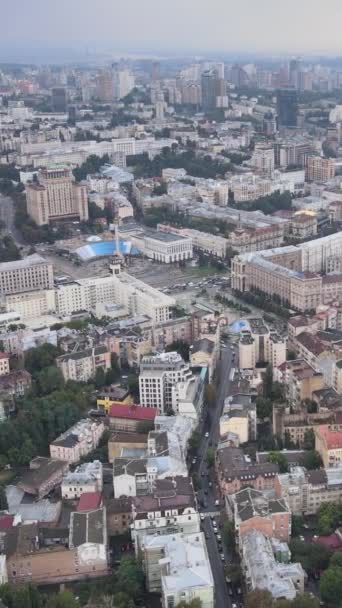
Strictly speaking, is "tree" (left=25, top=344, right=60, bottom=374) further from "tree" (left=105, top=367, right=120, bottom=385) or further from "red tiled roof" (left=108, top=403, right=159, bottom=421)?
"red tiled roof" (left=108, top=403, right=159, bottom=421)

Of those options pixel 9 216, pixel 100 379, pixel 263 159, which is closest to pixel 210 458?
pixel 100 379

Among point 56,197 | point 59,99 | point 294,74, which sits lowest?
point 56,197

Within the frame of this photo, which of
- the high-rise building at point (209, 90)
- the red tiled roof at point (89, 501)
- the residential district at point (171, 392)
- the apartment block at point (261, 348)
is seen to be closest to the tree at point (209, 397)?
the residential district at point (171, 392)

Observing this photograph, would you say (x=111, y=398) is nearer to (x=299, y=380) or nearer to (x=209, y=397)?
(x=209, y=397)

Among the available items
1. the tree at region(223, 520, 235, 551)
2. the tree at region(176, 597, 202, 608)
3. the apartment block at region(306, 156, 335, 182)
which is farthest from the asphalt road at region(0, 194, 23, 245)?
the tree at region(176, 597, 202, 608)

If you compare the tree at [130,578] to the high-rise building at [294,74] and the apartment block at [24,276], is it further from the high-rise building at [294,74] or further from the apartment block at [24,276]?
the high-rise building at [294,74]

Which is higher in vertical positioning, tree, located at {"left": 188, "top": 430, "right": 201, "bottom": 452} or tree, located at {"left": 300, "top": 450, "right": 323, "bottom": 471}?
tree, located at {"left": 300, "top": 450, "right": 323, "bottom": 471}

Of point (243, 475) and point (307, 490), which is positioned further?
point (243, 475)
